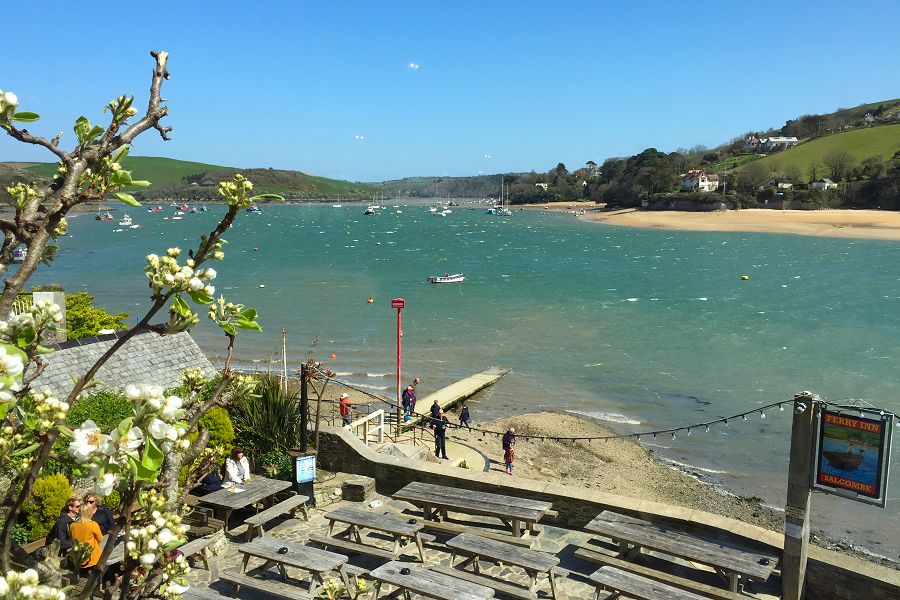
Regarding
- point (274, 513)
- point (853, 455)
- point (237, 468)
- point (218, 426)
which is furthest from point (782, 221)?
point (274, 513)

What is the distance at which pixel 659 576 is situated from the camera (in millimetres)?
8078

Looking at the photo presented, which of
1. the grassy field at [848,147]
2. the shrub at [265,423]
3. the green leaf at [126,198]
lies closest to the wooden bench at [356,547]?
the shrub at [265,423]

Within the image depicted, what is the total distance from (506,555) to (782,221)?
126417 millimetres

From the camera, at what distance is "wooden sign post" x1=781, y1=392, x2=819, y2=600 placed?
7965mm

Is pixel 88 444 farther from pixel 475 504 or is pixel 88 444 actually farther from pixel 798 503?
pixel 798 503

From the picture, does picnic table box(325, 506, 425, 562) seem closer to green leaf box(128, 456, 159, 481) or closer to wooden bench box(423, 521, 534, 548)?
wooden bench box(423, 521, 534, 548)

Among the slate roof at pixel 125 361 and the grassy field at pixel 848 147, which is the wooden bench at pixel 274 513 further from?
the grassy field at pixel 848 147

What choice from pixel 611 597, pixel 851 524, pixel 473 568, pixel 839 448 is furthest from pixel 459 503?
pixel 851 524

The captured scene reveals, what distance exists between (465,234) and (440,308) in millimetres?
89290

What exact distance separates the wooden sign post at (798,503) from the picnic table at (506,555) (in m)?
2.55

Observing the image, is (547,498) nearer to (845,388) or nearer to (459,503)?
(459,503)

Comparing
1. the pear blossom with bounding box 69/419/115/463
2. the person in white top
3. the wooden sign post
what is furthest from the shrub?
the pear blossom with bounding box 69/419/115/463

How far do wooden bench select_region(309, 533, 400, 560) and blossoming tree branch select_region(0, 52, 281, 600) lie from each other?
5.48 m

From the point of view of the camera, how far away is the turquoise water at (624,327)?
2570 centimetres
